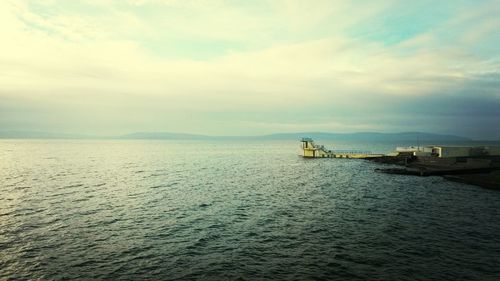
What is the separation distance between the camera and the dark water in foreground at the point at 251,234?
2155 centimetres

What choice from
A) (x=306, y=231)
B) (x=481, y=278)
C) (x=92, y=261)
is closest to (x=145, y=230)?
(x=92, y=261)

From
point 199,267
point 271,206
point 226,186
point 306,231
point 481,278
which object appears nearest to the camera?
point 481,278

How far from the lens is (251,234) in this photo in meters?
29.5

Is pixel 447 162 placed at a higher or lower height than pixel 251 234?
higher

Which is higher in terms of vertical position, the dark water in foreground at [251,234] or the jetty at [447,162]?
the jetty at [447,162]

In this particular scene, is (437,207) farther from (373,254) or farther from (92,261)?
(92,261)

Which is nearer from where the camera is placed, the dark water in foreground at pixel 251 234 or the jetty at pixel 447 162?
the dark water in foreground at pixel 251 234

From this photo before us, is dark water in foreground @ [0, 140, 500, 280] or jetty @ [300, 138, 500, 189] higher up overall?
jetty @ [300, 138, 500, 189]

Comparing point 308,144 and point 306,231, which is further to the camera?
point 308,144

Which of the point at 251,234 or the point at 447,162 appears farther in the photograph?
the point at 447,162

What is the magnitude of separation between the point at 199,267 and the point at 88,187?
41.4 m

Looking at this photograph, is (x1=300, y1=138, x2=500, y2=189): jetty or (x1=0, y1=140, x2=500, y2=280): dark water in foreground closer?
(x1=0, y1=140, x2=500, y2=280): dark water in foreground

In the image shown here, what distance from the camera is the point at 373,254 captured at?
24281mm

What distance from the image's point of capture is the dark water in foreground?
2155 cm
